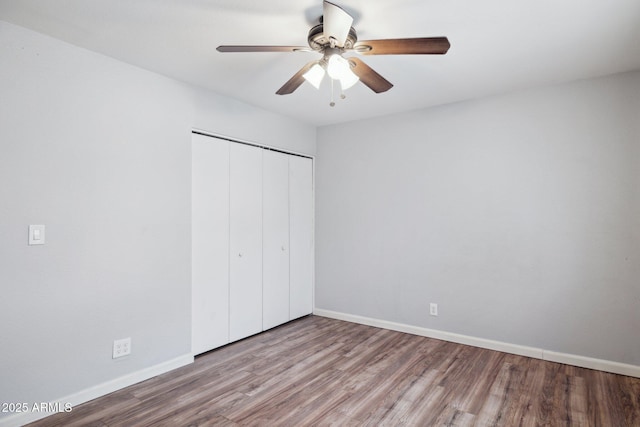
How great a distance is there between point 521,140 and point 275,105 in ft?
7.73

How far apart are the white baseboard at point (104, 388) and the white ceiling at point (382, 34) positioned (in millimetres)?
2301

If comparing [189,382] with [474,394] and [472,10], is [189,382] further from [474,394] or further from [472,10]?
[472,10]

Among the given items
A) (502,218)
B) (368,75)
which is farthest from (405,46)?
(502,218)

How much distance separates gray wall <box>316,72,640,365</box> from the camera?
2.83 metres

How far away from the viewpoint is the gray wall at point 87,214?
2104mm

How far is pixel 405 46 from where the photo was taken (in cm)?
183

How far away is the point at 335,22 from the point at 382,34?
62cm

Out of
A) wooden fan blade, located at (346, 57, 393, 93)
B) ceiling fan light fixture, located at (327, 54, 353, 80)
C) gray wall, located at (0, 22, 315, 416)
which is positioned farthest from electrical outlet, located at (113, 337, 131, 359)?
wooden fan blade, located at (346, 57, 393, 93)

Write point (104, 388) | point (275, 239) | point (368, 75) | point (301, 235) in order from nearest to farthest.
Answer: point (368, 75) < point (104, 388) < point (275, 239) < point (301, 235)

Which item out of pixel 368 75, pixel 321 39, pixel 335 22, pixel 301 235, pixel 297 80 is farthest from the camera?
pixel 301 235

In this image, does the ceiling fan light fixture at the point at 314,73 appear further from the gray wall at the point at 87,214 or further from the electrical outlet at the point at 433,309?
the electrical outlet at the point at 433,309

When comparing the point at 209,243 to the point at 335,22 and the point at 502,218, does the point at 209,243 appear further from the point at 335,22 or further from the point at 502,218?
the point at 502,218

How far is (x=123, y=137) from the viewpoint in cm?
261

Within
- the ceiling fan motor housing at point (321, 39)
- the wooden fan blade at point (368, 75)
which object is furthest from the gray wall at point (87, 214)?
the wooden fan blade at point (368, 75)
